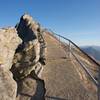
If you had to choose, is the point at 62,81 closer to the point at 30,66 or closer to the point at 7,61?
the point at 30,66

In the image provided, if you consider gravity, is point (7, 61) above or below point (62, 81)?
above

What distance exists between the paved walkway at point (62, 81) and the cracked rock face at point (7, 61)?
2.42m

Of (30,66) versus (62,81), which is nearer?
(62,81)

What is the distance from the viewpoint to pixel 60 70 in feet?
70.4

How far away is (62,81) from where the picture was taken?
774 inches

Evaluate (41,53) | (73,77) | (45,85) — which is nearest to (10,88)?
(45,85)

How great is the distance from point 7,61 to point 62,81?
4.15 metres

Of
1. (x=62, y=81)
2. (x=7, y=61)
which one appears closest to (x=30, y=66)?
(x=7, y=61)

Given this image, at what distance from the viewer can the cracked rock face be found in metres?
17.5

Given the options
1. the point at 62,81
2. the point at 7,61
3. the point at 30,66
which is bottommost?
the point at 62,81

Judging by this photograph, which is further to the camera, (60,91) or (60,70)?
(60,70)

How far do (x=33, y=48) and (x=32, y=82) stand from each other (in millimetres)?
3337

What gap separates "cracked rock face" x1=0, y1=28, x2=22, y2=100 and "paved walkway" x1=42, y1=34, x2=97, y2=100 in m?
2.42

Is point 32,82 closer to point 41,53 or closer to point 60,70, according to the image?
point 60,70
